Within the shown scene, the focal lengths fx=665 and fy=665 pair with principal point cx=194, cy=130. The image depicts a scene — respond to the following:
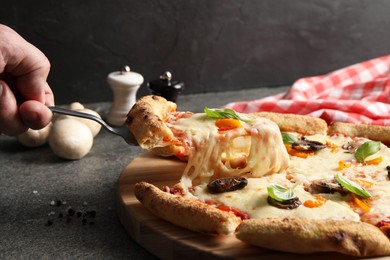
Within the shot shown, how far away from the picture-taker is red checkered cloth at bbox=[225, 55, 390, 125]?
13.4ft

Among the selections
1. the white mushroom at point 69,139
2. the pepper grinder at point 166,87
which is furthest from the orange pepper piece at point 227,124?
the pepper grinder at point 166,87

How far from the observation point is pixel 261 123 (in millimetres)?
3102

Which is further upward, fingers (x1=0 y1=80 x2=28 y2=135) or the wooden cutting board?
fingers (x1=0 y1=80 x2=28 y2=135)

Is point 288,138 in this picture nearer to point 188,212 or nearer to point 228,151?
point 228,151

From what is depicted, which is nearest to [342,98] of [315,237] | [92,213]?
[92,213]

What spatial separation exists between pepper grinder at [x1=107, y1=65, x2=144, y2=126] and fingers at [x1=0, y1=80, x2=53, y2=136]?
1.27 metres

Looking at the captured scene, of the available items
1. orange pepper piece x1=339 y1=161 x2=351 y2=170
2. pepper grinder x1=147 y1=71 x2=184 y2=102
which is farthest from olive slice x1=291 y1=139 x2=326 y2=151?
pepper grinder x1=147 y1=71 x2=184 y2=102

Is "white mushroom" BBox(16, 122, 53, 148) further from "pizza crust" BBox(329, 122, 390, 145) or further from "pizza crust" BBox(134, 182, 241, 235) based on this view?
"pizza crust" BBox(329, 122, 390, 145)

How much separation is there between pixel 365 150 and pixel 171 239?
1186 millimetres

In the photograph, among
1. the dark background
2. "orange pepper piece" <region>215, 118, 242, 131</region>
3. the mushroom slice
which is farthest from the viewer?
the dark background

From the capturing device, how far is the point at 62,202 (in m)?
3.15

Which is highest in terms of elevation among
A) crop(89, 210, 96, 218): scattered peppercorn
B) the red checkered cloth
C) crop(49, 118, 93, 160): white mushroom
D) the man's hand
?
the man's hand

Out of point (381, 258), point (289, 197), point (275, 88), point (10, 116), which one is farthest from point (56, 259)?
point (275, 88)

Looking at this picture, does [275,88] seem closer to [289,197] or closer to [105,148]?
[105,148]
